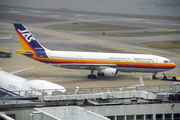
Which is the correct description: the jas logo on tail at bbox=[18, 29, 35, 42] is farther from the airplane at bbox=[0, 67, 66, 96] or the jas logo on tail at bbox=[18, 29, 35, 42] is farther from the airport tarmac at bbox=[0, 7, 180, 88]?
the airplane at bbox=[0, 67, 66, 96]

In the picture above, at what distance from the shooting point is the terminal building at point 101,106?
26.6 meters

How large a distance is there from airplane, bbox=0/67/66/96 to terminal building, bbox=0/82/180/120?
3.92m

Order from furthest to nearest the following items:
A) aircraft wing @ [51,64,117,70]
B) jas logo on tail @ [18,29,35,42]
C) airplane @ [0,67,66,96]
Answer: jas logo on tail @ [18,29,35,42] → aircraft wing @ [51,64,117,70] → airplane @ [0,67,66,96]

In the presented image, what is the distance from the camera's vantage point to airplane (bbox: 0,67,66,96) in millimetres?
35669

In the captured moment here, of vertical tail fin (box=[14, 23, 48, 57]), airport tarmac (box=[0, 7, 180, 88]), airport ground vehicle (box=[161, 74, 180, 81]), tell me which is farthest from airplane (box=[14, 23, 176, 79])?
airport tarmac (box=[0, 7, 180, 88])

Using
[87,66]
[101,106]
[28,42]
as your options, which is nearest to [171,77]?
[87,66]

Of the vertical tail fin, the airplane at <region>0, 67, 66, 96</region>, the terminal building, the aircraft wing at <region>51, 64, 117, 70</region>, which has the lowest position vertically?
the terminal building

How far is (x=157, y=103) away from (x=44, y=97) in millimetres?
10426

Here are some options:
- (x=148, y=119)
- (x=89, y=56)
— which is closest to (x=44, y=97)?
(x=148, y=119)

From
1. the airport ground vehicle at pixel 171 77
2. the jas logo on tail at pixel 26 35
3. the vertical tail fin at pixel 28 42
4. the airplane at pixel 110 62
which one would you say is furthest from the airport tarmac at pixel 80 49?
the jas logo on tail at pixel 26 35

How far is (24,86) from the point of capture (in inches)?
1503

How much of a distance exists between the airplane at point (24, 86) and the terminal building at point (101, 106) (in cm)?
392

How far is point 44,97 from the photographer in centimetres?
2894

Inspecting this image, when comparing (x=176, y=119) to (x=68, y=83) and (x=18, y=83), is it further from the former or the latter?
(x=68, y=83)
